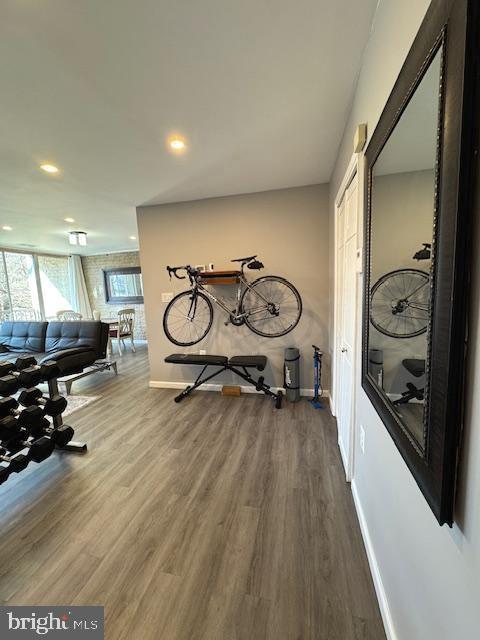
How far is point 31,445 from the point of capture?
1887 millimetres

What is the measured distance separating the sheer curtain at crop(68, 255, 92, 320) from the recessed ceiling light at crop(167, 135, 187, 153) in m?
6.64

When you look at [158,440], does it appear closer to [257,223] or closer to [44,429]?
[44,429]

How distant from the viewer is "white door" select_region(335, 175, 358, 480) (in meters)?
1.73

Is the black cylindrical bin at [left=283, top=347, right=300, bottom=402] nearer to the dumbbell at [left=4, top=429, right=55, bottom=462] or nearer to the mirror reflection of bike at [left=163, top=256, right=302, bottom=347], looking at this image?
the mirror reflection of bike at [left=163, top=256, right=302, bottom=347]

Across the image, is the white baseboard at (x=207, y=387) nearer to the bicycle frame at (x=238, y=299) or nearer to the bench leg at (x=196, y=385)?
the bench leg at (x=196, y=385)

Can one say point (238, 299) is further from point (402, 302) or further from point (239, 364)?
point (402, 302)

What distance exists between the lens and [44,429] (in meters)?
2.06

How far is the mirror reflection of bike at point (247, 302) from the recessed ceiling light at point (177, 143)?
4.00 feet

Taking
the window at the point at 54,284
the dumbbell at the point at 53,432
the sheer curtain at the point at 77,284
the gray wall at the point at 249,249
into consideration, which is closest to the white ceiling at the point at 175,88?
the gray wall at the point at 249,249

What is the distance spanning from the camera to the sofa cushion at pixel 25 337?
433cm

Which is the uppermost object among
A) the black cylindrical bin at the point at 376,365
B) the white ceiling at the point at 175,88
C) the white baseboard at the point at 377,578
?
the white ceiling at the point at 175,88

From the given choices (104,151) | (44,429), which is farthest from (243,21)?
(44,429)

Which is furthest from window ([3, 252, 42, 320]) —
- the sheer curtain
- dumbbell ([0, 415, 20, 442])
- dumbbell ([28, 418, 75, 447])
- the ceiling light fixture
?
dumbbell ([0, 415, 20, 442])

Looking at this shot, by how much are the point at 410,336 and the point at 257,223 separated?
2.76 metres
